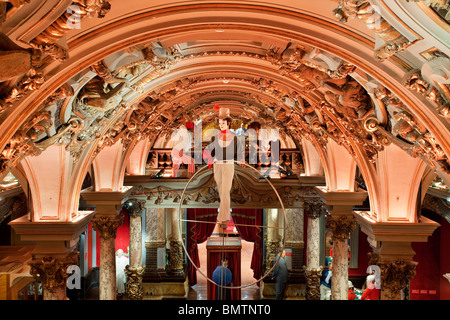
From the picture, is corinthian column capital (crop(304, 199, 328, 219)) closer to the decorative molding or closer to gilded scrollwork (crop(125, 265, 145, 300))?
the decorative molding

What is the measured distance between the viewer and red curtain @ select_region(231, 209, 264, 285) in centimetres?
1866

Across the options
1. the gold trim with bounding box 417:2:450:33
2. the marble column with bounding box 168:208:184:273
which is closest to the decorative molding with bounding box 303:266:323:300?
the marble column with bounding box 168:208:184:273

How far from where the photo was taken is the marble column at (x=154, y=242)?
1800 centimetres

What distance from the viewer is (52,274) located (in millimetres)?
8438

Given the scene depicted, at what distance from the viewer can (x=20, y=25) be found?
349 centimetres

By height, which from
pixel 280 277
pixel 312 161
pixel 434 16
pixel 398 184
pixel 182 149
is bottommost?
pixel 280 277

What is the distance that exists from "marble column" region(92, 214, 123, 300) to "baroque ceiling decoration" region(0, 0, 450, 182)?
2.02 m

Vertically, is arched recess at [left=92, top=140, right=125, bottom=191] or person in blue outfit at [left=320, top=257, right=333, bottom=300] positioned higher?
arched recess at [left=92, top=140, right=125, bottom=191]

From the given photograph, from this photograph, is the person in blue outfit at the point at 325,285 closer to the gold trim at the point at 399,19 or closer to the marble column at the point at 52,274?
the marble column at the point at 52,274

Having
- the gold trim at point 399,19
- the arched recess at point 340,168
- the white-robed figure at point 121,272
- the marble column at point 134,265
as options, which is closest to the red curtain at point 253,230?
the marble column at point 134,265

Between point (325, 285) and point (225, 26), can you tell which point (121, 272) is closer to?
point (325, 285)

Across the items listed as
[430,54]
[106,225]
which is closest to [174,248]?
[106,225]

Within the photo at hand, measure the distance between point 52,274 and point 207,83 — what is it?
5.65m

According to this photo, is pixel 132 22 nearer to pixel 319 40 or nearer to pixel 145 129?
pixel 319 40
